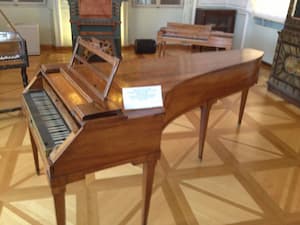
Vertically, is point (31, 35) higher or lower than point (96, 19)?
lower

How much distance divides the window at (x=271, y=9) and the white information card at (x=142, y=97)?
4.01m

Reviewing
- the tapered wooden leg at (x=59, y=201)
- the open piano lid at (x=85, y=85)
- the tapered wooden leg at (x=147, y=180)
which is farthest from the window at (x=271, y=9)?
the tapered wooden leg at (x=59, y=201)

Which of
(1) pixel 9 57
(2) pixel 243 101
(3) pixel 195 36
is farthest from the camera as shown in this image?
(3) pixel 195 36

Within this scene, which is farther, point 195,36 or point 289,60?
point 195,36

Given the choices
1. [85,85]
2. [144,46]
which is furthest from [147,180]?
[144,46]

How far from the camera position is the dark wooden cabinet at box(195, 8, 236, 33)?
19.5ft

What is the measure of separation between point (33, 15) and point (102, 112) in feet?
17.0

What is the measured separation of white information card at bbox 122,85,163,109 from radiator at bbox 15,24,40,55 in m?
4.60

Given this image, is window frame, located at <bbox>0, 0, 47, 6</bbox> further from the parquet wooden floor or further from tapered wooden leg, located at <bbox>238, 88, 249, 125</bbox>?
tapered wooden leg, located at <bbox>238, 88, 249, 125</bbox>

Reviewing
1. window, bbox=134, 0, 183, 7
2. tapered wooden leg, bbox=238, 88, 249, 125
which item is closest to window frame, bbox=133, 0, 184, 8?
window, bbox=134, 0, 183, 7

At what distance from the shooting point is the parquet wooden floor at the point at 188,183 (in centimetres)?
203

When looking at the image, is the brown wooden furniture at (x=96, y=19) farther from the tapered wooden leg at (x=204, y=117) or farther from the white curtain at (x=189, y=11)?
the tapered wooden leg at (x=204, y=117)

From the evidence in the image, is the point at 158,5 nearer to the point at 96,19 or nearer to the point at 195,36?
the point at 195,36

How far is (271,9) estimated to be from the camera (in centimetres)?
503
